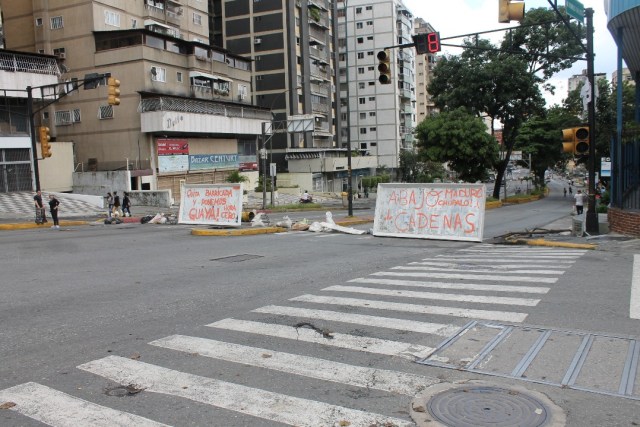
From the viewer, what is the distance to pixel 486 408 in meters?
4.58

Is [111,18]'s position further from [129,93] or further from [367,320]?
[367,320]

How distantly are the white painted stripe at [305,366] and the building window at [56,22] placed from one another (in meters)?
46.6

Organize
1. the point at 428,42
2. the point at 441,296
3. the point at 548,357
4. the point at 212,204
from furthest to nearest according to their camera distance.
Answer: the point at 212,204, the point at 428,42, the point at 441,296, the point at 548,357

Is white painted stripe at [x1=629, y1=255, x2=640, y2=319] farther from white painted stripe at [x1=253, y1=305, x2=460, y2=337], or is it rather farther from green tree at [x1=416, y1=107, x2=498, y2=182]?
green tree at [x1=416, y1=107, x2=498, y2=182]

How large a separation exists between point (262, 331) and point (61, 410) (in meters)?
2.65

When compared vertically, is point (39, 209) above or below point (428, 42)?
below

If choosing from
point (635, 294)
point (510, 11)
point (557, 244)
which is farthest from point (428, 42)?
point (635, 294)

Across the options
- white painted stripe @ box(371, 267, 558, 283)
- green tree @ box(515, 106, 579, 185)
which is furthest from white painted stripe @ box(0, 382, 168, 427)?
green tree @ box(515, 106, 579, 185)

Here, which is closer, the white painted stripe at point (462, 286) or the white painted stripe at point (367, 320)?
the white painted stripe at point (367, 320)

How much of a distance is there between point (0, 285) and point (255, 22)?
64541 millimetres

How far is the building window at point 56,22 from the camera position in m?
45.5

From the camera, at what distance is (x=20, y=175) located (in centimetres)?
3819

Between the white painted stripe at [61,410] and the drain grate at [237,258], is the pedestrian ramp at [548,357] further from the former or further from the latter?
the drain grate at [237,258]

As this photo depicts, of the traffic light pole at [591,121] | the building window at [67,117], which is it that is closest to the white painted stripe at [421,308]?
the traffic light pole at [591,121]
